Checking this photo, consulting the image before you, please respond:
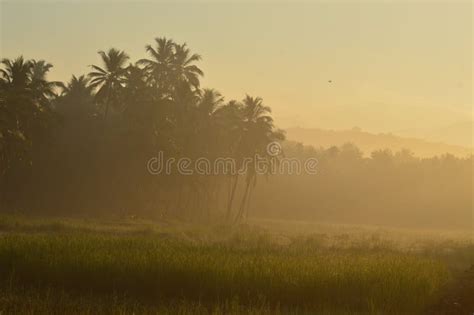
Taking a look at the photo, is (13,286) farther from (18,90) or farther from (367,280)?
(18,90)

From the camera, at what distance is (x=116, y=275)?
576 inches

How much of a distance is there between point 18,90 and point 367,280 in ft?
102

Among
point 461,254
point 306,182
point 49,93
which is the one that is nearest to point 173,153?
point 49,93

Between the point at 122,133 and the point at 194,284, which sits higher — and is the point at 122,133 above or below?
above

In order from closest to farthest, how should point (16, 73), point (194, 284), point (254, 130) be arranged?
point (194, 284)
point (16, 73)
point (254, 130)

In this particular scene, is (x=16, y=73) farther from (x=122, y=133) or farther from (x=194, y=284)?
(x=194, y=284)

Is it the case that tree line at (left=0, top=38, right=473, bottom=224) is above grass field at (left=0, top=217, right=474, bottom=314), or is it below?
above

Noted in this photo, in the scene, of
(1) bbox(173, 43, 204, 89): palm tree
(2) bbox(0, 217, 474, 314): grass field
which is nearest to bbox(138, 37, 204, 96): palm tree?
(1) bbox(173, 43, 204, 89): palm tree

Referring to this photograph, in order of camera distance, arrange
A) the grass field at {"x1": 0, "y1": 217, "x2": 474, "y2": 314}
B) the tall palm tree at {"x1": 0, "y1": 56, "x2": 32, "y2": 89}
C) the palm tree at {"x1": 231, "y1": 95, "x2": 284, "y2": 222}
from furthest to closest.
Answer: the palm tree at {"x1": 231, "y1": 95, "x2": 284, "y2": 222}
the tall palm tree at {"x1": 0, "y1": 56, "x2": 32, "y2": 89}
the grass field at {"x1": 0, "y1": 217, "x2": 474, "y2": 314}

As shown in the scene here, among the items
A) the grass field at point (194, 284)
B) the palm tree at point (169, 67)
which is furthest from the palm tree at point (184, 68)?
the grass field at point (194, 284)

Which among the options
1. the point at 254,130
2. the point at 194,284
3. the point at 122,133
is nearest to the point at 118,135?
the point at 122,133

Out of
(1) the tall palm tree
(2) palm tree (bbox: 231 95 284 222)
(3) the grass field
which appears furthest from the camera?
(2) palm tree (bbox: 231 95 284 222)

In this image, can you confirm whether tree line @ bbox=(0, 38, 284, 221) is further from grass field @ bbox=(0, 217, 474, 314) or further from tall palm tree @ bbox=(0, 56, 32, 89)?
grass field @ bbox=(0, 217, 474, 314)

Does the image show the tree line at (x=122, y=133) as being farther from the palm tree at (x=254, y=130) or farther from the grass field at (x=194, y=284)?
the grass field at (x=194, y=284)
